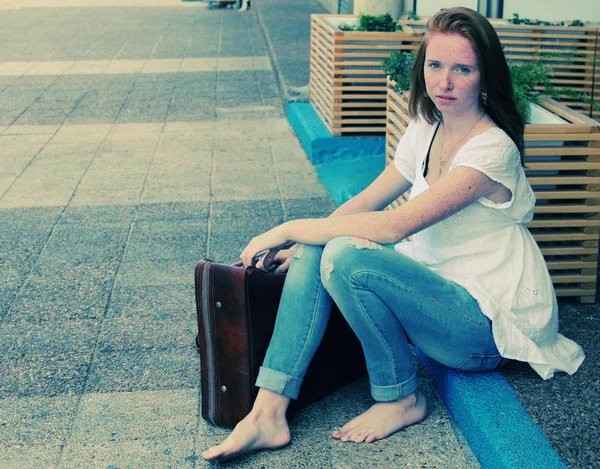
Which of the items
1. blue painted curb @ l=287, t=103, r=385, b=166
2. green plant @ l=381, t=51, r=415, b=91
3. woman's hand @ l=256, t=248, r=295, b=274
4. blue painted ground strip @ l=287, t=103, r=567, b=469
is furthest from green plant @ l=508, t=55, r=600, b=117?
blue painted curb @ l=287, t=103, r=385, b=166

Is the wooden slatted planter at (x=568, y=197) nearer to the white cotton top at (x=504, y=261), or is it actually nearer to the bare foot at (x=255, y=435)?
the white cotton top at (x=504, y=261)

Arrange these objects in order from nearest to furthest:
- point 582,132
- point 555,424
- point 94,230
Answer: point 555,424, point 582,132, point 94,230

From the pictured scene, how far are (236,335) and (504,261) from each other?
2.88 ft

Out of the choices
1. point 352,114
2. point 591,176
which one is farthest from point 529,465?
point 352,114

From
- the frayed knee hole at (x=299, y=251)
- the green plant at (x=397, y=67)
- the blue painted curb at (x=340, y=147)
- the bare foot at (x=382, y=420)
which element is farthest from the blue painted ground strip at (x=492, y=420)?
the blue painted curb at (x=340, y=147)

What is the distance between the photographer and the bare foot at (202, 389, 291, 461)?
2572 mm

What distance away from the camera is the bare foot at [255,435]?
8.44 feet

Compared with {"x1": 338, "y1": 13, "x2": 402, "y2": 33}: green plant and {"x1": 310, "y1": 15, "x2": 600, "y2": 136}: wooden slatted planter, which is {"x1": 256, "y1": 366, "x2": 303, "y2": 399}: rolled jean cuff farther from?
{"x1": 338, "y1": 13, "x2": 402, "y2": 33}: green plant

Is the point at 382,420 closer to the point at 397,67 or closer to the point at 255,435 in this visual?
the point at 255,435

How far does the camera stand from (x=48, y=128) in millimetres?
7152

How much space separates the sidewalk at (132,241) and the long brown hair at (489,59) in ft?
3.21

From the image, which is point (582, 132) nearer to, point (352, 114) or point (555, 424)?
point (555, 424)

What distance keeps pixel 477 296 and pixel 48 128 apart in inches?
210

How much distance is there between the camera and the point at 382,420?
2725mm
